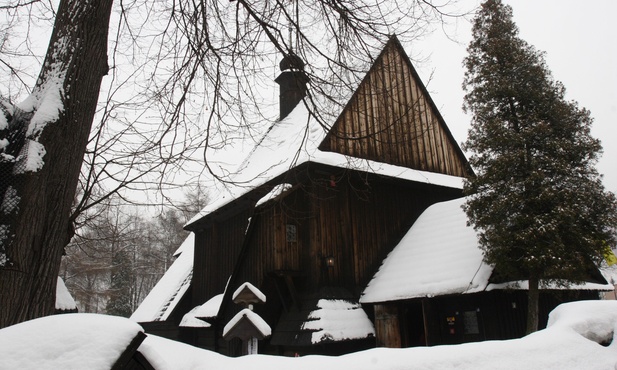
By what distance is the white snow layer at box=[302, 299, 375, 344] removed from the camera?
10.3m

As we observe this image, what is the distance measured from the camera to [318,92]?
19.0ft

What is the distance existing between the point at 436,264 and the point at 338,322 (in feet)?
9.68

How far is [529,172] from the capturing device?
952 centimetres

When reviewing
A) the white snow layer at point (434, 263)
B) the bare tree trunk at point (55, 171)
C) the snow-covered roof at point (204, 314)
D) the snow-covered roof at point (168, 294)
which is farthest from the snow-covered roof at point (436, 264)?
the snow-covered roof at point (168, 294)

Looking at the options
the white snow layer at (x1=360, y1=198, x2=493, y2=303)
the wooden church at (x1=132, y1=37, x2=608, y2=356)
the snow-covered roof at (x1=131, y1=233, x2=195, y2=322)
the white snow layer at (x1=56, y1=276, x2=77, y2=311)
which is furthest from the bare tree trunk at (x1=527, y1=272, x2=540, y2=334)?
the snow-covered roof at (x1=131, y1=233, x2=195, y2=322)

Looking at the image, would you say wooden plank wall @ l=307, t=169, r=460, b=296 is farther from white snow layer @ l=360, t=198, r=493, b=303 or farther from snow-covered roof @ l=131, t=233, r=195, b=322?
snow-covered roof @ l=131, t=233, r=195, b=322

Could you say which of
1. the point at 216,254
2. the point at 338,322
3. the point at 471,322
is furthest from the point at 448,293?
the point at 216,254

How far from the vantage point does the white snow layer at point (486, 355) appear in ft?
7.37

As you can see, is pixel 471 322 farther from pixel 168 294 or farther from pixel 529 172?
pixel 168 294

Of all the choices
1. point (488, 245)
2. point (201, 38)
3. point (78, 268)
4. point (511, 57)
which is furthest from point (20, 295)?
point (78, 268)

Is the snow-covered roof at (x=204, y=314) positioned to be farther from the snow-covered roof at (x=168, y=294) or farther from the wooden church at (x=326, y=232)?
the snow-covered roof at (x=168, y=294)

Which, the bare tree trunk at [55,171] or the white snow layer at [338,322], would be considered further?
the white snow layer at [338,322]

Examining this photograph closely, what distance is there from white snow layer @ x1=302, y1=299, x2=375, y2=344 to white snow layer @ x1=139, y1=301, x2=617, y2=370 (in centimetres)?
664

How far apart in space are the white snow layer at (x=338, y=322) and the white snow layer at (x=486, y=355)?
261 inches
